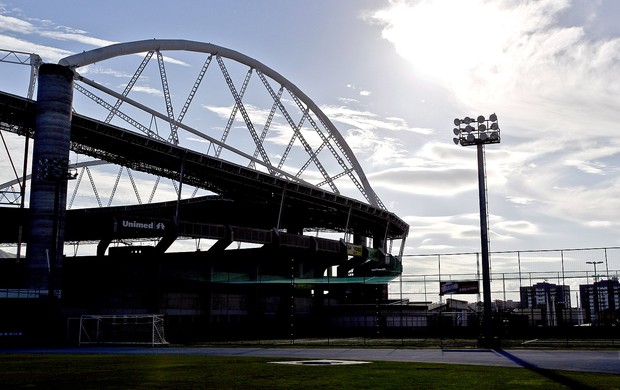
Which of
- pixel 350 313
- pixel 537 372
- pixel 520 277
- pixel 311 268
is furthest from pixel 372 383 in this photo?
pixel 311 268

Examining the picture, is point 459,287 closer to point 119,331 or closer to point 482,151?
point 482,151

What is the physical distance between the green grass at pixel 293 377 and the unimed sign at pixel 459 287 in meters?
32.4

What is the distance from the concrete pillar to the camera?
66125 millimetres

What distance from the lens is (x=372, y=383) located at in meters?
19.0

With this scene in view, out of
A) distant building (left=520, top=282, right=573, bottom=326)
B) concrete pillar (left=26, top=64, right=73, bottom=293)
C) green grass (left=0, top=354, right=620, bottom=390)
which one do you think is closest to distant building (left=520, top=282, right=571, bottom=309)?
distant building (left=520, top=282, right=573, bottom=326)

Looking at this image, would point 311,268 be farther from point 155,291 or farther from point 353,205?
point 155,291

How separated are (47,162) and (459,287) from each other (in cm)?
4017

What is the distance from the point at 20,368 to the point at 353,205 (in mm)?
91078

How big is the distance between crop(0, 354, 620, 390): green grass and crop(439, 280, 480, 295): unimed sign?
32.4 m

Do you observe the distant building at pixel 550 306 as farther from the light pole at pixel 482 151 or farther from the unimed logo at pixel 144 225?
the unimed logo at pixel 144 225

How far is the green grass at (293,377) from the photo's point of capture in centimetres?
1850

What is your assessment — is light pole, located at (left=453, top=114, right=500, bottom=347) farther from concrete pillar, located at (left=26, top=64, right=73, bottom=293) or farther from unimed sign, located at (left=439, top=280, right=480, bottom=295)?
concrete pillar, located at (left=26, top=64, right=73, bottom=293)

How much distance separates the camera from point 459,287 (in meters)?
59.2

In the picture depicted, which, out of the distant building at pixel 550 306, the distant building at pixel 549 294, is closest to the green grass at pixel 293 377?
the distant building at pixel 550 306
